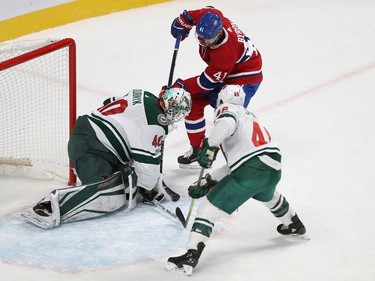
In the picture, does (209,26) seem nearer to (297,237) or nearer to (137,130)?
(137,130)

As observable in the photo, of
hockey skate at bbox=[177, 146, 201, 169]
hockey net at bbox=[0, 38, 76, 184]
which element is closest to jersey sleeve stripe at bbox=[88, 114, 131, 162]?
hockey net at bbox=[0, 38, 76, 184]

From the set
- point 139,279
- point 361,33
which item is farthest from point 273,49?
point 139,279

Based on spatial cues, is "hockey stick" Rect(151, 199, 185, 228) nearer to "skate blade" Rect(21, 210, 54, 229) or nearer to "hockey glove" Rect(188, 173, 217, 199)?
"hockey glove" Rect(188, 173, 217, 199)

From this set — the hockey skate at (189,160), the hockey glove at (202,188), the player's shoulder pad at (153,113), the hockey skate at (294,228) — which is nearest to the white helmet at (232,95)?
the hockey glove at (202,188)

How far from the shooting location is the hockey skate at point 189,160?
4.11m

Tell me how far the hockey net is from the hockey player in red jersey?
0.60 metres

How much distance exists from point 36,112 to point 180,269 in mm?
1701

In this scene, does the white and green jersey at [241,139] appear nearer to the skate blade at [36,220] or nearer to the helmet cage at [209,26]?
the helmet cage at [209,26]

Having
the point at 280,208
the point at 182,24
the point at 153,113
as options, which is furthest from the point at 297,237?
the point at 182,24

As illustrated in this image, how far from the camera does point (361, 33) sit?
247 inches

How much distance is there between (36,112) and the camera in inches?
170

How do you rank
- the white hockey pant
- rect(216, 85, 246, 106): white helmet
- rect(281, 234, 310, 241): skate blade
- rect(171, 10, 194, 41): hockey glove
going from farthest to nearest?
1. rect(171, 10, 194, 41): hockey glove
2. rect(281, 234, 310, 241): skate blade
3. the white hockey pant
4. rect(216, 85, 246, 106): white helmet

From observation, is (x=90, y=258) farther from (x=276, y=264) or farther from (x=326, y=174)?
(x=326, y=174)

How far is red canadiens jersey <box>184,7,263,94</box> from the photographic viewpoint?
3.79 m
